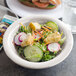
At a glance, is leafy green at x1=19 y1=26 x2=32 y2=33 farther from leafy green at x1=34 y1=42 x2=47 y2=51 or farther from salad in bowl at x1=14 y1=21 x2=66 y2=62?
leafy green at x1=34 y1=42 x2=47 y2=51

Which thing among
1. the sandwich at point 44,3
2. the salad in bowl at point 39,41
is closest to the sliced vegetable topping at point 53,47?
the salad in bowl at point 39,41

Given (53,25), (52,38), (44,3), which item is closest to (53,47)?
(52,38)

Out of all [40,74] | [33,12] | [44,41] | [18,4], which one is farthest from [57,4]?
[40,74]

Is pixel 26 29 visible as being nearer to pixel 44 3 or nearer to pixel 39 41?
pixel 39 41

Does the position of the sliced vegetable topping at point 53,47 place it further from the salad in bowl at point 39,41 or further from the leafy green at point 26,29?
the leafy green at point 26,29

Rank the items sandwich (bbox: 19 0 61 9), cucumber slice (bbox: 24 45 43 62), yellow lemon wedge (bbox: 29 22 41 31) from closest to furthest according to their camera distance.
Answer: cucumber slice (bbox: 24 45 43 62), yellow lemon wedge (bbox: 29 22 41 31), sandwich (bbox: 19 0 61 9)

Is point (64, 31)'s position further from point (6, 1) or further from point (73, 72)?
point (6, 1)

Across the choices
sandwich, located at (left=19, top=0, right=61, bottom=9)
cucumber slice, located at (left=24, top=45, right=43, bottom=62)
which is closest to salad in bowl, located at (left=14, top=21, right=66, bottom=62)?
cucumber slice, located at (left=24, top=45, right=43, bottom=62)

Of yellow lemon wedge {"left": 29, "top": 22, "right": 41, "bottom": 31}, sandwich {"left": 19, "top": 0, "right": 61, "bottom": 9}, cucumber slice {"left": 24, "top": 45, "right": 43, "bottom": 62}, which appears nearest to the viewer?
cucumber slice {"left": 24, "top": 45, "right": 43, "bottom": 62}
